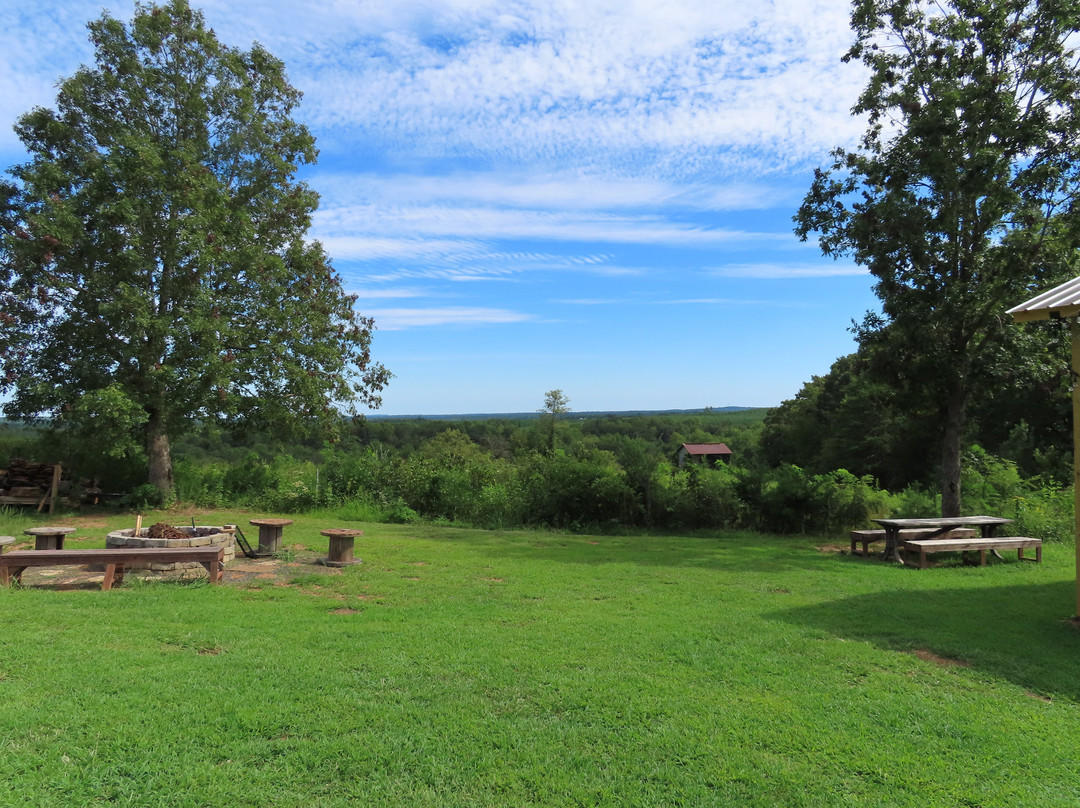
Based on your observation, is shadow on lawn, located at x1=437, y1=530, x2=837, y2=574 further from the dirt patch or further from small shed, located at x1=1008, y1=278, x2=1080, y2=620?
small shed, located at x1=1008, y1=278, x2=1080, y2=620

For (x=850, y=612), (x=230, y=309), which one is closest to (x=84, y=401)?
(x=230, y=309)

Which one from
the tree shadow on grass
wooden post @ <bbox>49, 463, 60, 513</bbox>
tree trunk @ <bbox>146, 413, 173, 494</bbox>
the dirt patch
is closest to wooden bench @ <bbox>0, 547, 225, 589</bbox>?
the tree shadow on grass

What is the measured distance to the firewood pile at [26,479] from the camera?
1441cm

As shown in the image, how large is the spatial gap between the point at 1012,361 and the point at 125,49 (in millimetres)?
19811

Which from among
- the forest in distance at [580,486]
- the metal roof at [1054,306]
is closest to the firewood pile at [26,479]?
the forest in distance at [580,486]

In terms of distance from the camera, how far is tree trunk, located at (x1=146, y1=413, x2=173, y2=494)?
1566 centimetres

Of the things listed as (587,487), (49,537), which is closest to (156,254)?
(49,537)

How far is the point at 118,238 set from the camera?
1434 centimetres

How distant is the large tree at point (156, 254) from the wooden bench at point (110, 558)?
6.72 m

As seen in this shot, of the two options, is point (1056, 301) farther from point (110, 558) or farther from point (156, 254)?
point (156, 254)

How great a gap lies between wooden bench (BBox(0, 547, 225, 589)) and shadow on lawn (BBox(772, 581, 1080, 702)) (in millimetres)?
6549

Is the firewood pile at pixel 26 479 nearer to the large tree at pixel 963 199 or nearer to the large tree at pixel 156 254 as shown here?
the large tree at pixel 156 254

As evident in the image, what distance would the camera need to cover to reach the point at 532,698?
13.8 feet

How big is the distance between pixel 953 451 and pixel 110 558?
13.9 meters
